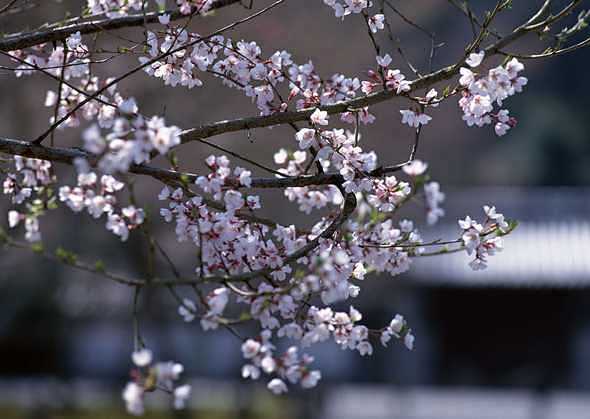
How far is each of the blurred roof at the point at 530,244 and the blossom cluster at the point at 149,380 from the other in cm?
1570

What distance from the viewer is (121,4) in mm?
3025

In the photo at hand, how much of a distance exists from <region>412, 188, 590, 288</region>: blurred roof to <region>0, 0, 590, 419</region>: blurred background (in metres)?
0.04

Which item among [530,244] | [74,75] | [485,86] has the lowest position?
[485,86]

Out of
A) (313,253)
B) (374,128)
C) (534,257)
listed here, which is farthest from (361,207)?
(534,257)

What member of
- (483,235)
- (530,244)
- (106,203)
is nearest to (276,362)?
(106,203)

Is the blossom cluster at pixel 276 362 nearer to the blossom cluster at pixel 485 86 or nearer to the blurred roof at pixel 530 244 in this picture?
the blossom cluster at pixel 485 86

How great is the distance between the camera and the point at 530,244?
Result: 18.7 metres

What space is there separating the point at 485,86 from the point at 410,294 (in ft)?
53.5

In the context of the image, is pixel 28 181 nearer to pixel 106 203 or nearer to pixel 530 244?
pixel 106 203

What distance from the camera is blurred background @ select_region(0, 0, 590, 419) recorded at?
1109cm

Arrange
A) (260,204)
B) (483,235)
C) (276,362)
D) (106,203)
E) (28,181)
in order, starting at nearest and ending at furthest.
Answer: (276,362)
(106,203)
(483,235)
(260,204)
(28,181)

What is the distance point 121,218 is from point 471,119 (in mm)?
1020

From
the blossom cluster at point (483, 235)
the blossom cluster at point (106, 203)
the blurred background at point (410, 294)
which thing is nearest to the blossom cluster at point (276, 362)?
the blossom cluster at point (106, 203)

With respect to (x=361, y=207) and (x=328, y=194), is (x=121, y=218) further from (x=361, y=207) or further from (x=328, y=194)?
(x=328, y=194)
